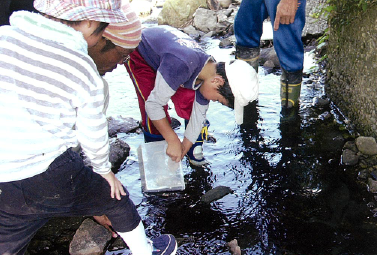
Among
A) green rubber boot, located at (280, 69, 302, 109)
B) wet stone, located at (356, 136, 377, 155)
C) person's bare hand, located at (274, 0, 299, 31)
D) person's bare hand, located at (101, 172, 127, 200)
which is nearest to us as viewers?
person's bare hand, located at (101, 172, 127, 200)

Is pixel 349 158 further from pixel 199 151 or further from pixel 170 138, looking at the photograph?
pixel 170 138

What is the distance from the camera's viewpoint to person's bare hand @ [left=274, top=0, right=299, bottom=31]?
114 inches

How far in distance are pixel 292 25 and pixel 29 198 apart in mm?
2439

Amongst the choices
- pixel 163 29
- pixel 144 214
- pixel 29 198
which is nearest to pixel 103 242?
pixel 144 214

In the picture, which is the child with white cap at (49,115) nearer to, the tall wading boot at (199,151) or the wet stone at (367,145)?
the tall wading boot at (199,151)

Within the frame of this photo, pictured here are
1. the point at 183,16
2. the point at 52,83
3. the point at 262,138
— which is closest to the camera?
the point at 52,83

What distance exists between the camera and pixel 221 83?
2.50 meters

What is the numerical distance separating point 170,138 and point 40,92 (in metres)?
1.25

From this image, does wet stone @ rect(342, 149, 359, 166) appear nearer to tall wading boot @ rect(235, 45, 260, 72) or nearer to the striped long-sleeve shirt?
tall wading boot @ rect(235, 45, 260, 72)

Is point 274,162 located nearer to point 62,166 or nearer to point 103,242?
point 103,242

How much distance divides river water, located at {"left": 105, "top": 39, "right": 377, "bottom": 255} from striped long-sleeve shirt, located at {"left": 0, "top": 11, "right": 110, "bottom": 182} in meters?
1.01

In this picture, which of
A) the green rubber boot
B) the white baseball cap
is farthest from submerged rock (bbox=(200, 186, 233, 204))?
the green rubber boot

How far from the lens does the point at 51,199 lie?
5.39ft

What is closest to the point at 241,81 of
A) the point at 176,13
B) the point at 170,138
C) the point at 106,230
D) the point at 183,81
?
the point at 183,81
